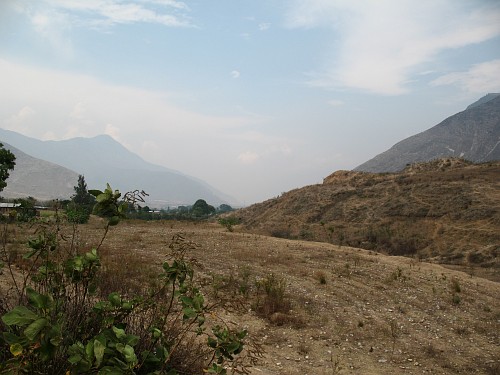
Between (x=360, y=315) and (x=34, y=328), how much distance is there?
30.5 feet

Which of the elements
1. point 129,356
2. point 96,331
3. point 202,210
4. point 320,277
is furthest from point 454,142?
point 129,356

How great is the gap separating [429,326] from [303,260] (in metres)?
6.90

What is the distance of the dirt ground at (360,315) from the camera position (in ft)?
24.0

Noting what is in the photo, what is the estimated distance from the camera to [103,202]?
8.96ft

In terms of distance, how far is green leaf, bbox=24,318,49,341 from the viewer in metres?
2.00

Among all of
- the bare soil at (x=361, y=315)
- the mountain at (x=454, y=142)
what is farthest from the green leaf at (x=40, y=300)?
the mountain at (x=454, y=142)

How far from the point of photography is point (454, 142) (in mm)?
126812

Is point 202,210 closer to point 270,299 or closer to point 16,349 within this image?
point 270,299

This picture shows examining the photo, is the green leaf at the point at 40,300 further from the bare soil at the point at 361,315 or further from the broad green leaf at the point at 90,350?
the bare soil at the point at 361,315

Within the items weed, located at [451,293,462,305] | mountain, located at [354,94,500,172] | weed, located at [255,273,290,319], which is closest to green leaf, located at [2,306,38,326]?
weed, located at [255,273,290,319]

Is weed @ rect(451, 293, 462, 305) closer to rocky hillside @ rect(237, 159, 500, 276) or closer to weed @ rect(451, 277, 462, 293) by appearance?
weed @ rect(451, 277, 462, 293)

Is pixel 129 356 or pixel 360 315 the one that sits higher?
pixel 129 356

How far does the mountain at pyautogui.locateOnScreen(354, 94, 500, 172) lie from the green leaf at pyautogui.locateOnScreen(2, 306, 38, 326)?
125 metres

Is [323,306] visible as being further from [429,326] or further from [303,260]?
[303,260]
